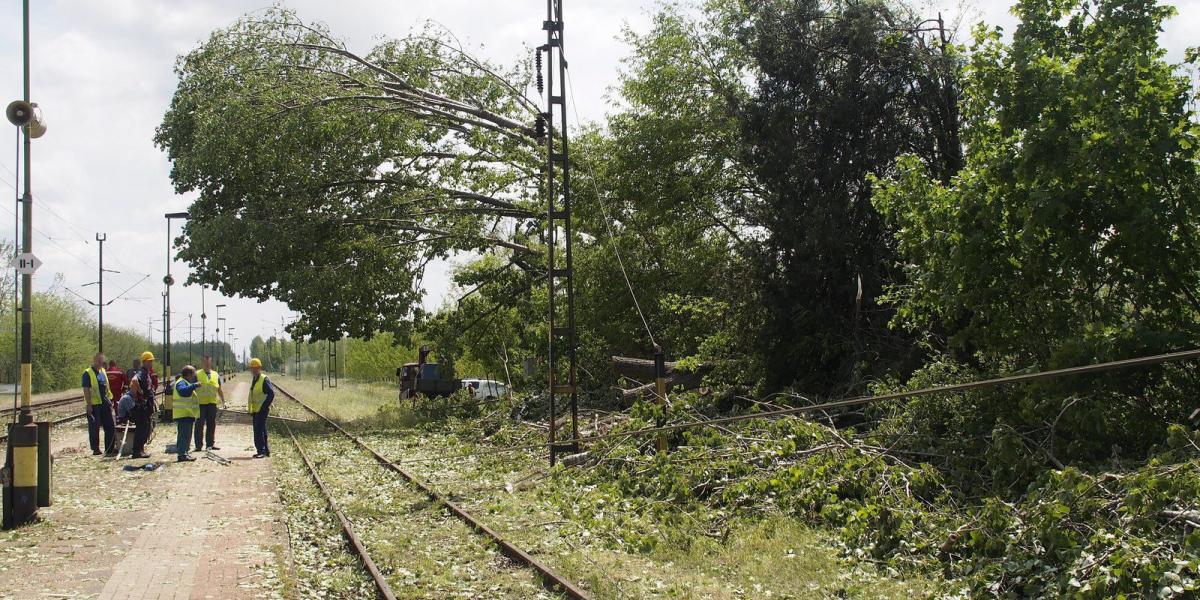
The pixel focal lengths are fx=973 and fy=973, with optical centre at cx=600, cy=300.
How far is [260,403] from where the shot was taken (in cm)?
1850

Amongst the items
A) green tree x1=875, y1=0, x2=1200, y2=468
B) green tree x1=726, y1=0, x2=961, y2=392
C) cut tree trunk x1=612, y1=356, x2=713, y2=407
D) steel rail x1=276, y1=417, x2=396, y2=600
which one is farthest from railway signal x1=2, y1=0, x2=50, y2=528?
green tree x1=726, y1=0, x2=961, y2=392

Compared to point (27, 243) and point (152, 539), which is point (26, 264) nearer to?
point (27, 243)

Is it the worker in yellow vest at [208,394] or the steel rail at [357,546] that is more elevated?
the worker in yellow vest at [208,394]

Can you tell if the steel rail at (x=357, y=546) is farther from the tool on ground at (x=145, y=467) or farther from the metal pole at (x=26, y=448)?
the metal pole at (x=26, y=448)

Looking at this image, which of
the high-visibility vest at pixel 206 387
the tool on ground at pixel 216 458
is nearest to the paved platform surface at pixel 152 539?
the tool on ground at pixel 216 458

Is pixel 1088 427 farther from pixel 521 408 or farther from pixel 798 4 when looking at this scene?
pixel 521 408

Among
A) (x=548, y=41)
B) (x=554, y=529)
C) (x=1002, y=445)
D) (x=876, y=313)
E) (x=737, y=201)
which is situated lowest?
(x=554, y=529)

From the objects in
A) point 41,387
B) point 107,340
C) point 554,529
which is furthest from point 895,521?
point 107,340

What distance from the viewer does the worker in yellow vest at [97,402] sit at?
1684 cm

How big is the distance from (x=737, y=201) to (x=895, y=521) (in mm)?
16033

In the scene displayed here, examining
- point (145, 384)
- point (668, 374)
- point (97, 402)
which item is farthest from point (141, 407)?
point (668, 374)

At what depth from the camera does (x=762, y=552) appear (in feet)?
30.8

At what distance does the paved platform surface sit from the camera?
27.5ft

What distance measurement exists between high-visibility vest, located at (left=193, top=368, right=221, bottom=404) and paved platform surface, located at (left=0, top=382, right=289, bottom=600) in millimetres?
1967
